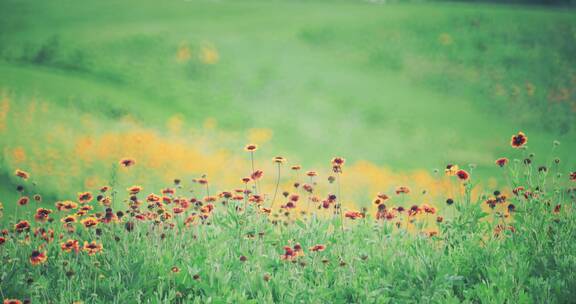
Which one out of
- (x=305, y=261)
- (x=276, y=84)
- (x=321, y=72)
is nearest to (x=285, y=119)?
(x=276, y=84)

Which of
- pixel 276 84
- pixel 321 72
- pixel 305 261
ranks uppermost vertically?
pixel 321 72

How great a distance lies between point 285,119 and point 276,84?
5.79 feet

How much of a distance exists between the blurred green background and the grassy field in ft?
0.17

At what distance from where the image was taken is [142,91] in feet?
40.3

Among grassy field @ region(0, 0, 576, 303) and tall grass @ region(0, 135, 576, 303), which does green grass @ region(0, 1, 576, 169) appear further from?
tall grass @ region(0, 135, 576, 303)

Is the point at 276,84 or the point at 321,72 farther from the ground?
the point at 321,72

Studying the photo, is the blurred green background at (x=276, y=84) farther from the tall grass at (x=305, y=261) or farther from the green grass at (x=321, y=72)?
the tall grass at (x=305, y=261)

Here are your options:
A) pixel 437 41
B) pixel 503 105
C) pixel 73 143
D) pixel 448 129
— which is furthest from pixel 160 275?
pixel 437 41

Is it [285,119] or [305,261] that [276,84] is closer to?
[285,119]

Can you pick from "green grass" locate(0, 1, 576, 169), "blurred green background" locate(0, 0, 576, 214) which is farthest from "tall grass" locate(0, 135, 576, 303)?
"green grass" locate(0, 1, 576, 169)

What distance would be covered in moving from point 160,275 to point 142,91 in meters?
8.36

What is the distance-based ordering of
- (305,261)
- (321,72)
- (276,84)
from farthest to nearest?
1. (321,72)
2. (276,84)
3. (305,261)

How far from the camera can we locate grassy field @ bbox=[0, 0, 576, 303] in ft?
15.2

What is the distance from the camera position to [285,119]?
1197 cm
